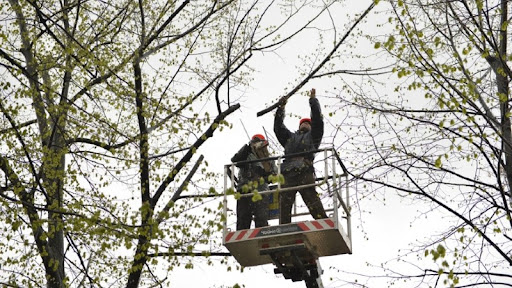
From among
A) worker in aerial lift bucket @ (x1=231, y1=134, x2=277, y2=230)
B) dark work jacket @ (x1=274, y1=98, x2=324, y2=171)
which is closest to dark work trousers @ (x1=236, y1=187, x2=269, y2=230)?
worker in aerial lift bucket @ (x1=231, y1=134, x2=277, y2=230)

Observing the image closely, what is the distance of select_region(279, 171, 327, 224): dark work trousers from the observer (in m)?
11.7

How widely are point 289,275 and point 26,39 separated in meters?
6.39

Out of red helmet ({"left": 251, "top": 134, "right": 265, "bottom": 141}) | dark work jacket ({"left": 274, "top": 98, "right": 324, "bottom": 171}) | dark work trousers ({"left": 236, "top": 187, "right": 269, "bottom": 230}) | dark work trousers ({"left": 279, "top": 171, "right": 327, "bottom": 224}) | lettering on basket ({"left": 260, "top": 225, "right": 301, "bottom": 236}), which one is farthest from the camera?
red helmet ({"left": 251, "top": 134, "right": 265, "bottom": 141})

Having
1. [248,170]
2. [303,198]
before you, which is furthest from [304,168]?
[248,170]

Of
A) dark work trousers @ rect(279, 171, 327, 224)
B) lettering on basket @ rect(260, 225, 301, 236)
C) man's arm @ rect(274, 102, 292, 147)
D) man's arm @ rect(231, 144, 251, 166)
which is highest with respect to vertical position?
man's arm @ rect(274, 102, 292, 147)

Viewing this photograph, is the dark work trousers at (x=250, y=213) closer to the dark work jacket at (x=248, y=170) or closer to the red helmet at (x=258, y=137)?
the dark work jacket at (x=248, y=170)

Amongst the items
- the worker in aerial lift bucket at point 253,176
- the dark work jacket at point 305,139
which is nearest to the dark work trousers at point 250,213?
the worker in aerial lift bucket at point 253,176

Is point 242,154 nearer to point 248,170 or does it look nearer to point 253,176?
point 248,170

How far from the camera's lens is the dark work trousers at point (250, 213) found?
12195 millimetres

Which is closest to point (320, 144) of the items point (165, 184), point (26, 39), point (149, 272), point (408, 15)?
point (408, 15)

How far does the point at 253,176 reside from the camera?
40.8ft

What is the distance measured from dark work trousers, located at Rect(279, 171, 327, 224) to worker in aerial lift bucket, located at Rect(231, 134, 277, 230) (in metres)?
0.37

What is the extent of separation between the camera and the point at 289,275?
12328 millimetres

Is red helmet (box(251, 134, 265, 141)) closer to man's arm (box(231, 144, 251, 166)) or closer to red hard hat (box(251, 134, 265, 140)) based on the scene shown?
red hard hat (box(251, 134, 265, 140))
